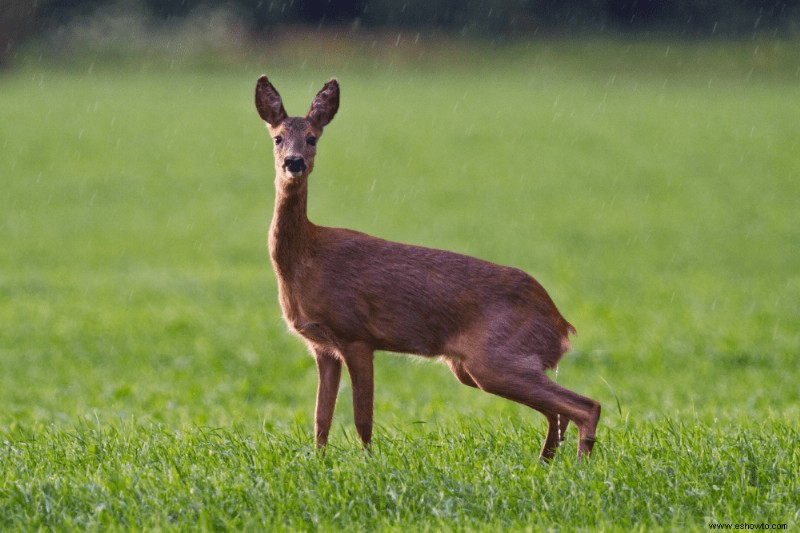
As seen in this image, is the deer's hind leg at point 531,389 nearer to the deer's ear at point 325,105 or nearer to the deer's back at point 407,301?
the deer's back at point 407,301

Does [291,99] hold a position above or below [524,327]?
below

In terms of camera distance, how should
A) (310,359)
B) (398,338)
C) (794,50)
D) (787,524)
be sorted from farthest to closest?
(794,50)
(310,359)
(398,338)
(787,524)

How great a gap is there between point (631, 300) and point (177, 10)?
4641 cm

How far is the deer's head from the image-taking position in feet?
16.8

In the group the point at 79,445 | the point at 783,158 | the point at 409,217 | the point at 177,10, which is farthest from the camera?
the point at 177,10

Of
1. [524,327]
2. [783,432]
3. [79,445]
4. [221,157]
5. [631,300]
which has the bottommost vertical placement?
[221,157]

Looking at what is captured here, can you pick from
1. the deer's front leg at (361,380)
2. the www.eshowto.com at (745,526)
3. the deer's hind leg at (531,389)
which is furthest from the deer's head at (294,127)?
the www.eshowto.com at (745,526)

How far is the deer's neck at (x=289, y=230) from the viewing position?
536 centimetres

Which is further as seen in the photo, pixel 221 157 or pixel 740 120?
pixel 740 120

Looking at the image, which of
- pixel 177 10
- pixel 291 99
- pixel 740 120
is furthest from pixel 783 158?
pixel 177 10

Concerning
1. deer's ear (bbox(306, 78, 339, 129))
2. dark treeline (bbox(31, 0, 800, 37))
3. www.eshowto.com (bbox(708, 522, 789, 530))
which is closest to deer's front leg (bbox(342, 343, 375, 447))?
deer's ear (bbox(306, 78, 339, 129))

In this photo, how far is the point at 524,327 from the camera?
17.4 feet

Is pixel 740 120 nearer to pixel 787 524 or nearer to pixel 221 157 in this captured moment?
pixel 221 157

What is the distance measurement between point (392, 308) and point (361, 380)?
14.0 inches
